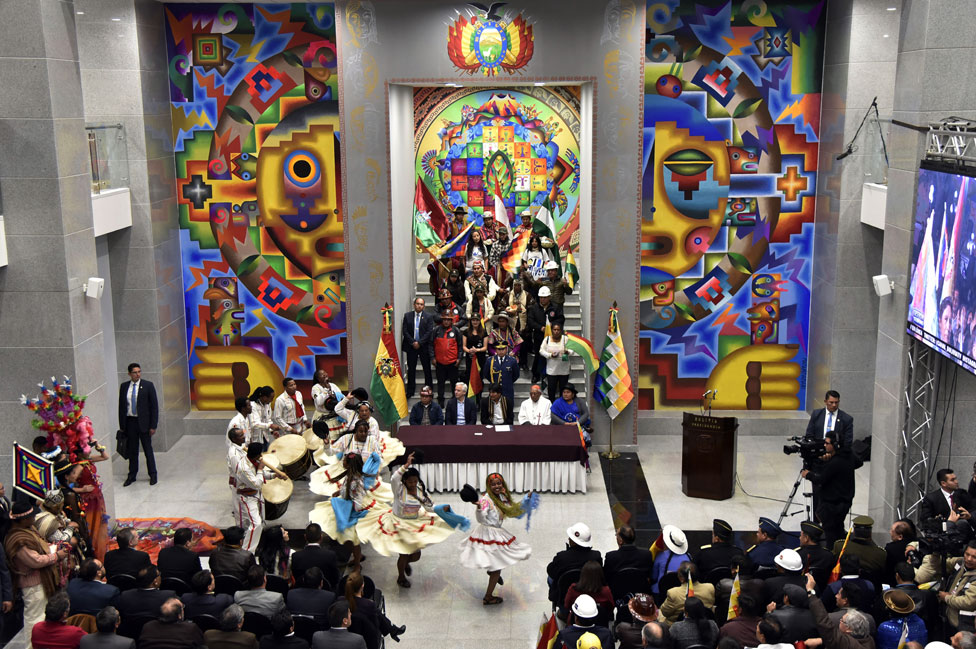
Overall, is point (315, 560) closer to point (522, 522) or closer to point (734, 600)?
point (734, 600)

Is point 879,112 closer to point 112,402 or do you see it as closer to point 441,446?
point 441,446

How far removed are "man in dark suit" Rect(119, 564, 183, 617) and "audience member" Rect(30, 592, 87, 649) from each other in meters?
0.42

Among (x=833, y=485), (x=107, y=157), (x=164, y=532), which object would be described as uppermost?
(x=107, y=157)

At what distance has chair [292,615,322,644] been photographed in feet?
27.8

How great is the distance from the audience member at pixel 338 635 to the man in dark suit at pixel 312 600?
46cm

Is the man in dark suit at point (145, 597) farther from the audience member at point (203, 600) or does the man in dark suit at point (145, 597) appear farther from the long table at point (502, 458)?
the long table at point (502, 458)

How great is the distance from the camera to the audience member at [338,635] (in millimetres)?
7965

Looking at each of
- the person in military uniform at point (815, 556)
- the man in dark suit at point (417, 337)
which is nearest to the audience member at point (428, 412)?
the man in dark suit at point (417, 337)

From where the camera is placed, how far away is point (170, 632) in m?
7.96

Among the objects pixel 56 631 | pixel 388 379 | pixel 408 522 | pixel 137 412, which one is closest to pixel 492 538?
pixel 408 522

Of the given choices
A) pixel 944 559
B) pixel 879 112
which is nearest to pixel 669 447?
pixel 879 112

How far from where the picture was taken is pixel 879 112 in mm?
14609

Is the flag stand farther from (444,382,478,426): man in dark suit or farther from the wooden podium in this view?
(444,382,478,426): man in dark suit

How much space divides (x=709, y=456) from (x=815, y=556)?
4187 mm
